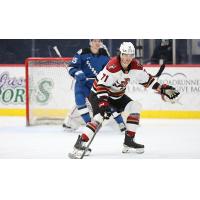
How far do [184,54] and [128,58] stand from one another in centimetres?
259

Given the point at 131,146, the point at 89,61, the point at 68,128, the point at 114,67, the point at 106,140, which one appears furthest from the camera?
the point at 68,128

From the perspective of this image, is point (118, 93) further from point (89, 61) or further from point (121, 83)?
point (89, 61)

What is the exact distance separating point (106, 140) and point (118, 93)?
86 centimetres

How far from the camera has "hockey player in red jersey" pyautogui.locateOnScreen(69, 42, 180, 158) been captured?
13.0ft

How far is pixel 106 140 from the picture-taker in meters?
4.95

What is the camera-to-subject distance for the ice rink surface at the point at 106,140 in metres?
4.26

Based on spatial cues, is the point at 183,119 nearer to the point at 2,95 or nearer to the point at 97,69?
the point at 97,69

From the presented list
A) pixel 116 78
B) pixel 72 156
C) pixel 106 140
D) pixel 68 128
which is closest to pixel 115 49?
pixel 68 128

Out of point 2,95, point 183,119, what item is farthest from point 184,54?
point 2,95

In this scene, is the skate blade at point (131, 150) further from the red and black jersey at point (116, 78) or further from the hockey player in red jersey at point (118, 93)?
the red and black jersey at point (116, 78)

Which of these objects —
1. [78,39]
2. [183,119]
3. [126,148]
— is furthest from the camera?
[78,39]

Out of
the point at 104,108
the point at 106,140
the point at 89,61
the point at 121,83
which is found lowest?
the point at 106,140

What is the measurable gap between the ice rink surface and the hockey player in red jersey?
0.14 metres

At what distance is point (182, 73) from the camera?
6.17 metres
